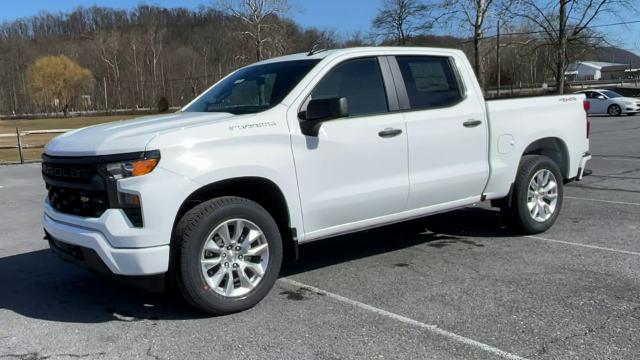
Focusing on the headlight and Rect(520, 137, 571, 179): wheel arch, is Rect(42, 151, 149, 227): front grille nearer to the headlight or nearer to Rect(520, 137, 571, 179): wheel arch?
the headlight

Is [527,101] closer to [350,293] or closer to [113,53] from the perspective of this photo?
[350,293]

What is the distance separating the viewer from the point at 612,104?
3256cm

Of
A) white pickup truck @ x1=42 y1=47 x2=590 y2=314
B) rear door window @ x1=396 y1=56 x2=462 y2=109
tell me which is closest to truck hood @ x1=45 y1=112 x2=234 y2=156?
white pickup truck @ x1=42 y1=47 x2=590 y2=314

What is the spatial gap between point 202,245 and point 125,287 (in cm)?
143

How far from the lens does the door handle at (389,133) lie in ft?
17.3

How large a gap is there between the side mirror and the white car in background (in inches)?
1197

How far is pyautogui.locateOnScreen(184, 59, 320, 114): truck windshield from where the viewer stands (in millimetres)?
5148

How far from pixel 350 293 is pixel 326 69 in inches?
73.6

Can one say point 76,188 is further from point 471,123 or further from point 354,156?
point 471,123

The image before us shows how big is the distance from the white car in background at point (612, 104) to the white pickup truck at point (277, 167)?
28.7m

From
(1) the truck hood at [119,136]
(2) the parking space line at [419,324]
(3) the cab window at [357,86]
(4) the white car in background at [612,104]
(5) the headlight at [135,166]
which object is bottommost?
(2) the parking space line at [419,324]

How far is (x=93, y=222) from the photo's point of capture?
14.1ft

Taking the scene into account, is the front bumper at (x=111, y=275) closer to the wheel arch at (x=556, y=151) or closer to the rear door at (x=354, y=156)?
the rear door at (x=354, y=156)

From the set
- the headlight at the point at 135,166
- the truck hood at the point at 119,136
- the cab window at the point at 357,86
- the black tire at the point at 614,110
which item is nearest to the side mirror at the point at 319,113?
the cab window at the point at 357,86
